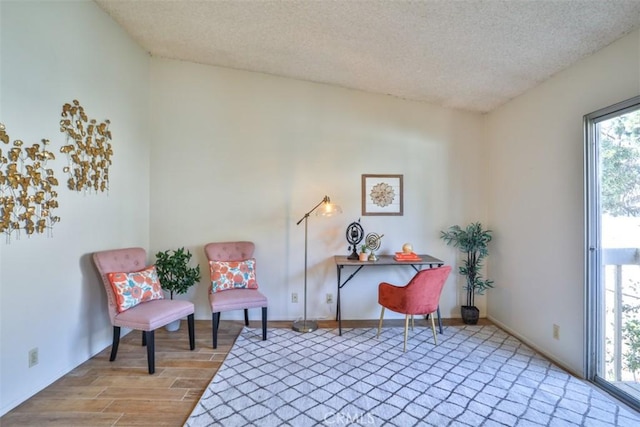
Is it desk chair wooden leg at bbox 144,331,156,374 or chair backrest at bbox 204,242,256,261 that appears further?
chair backrest at bbox 204,242,256,261

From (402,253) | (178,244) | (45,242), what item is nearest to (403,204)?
(402,253)

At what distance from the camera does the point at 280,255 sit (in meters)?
3.57

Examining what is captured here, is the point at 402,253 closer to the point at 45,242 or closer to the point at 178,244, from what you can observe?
the point at 178,244

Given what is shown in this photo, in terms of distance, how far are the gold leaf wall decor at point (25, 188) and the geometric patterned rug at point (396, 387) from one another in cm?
173

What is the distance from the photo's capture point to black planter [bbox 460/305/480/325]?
3.38 metres

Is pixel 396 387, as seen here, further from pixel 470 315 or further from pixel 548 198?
pixel 548 198

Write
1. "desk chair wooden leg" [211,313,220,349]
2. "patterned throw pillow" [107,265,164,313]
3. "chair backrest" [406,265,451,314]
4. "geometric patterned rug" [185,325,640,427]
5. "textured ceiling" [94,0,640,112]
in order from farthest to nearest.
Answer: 1. "desk chair wooden leg" [211,313,220,349]
2. "chair backrest" [406,265,451,314]
3. "patterned throw pillow" [107,265,164,313]
4. "textured ceiling" [94,0,640,112]
5. "geometric patterned rug" [185,325,640,427]

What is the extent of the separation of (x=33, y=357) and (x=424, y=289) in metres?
3.12

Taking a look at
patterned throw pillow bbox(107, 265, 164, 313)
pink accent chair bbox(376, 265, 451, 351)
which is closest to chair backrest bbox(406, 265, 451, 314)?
pink accent chair bbox(376, 265, 451, 351)

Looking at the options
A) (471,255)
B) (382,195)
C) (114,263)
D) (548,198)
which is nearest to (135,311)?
(114,263)

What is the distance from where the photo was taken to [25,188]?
199cm

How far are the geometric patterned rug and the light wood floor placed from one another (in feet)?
0.56

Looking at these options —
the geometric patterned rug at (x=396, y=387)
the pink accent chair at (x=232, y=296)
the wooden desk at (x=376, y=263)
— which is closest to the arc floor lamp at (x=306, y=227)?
the geometric patterned rug at (x=396, y=387)

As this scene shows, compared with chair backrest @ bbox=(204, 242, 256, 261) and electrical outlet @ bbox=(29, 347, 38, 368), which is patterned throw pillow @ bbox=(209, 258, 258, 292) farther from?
electrical outlet @ bbox=(29, 347, 38, 368)
